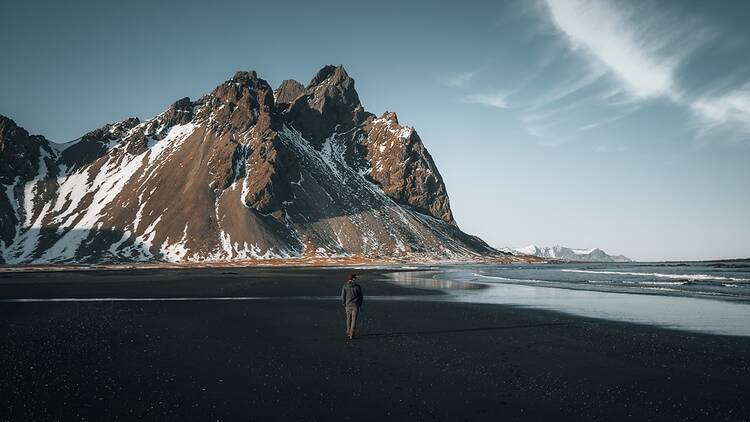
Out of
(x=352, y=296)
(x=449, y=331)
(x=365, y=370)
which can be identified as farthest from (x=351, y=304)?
(x=365, y=370)

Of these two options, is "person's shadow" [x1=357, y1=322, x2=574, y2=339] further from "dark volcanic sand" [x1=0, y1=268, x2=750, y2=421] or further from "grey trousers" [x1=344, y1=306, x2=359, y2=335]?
"grey trousers" [x1=344, y1=306, x2=359, y2=335]

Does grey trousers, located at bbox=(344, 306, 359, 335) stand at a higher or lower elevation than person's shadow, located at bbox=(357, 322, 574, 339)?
higher

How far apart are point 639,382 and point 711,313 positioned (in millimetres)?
22739

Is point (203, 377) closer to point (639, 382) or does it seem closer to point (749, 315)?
point (639, 382)

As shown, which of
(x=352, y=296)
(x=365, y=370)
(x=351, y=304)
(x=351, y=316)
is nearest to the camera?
(x=365, y=370)

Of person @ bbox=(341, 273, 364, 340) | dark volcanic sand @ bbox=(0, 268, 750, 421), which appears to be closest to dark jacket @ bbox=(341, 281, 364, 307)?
person @ bbox=(341, 273, 364, 340)

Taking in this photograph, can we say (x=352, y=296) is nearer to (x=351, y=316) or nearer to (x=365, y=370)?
(x=351, y=316)

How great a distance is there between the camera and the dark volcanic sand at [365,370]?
11.3m

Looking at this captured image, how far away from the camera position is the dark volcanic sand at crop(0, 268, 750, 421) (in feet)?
37.0

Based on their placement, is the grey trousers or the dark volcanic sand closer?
the dark volcanic sand

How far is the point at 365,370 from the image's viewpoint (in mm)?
15297

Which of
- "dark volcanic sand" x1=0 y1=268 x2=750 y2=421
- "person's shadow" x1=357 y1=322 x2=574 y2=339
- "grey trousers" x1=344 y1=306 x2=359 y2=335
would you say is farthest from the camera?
"person's shadow" x1=357 y1=322 x2=574 y2=339

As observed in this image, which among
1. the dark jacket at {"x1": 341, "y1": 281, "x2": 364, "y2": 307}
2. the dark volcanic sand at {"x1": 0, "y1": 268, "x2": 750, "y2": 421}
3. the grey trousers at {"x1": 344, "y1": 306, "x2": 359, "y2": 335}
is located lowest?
the dark volcanic sand at {"x1": 0, "y1": 268, "x2": 750, "y2": 421}

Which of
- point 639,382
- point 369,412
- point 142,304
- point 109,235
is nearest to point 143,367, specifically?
point 369,412
